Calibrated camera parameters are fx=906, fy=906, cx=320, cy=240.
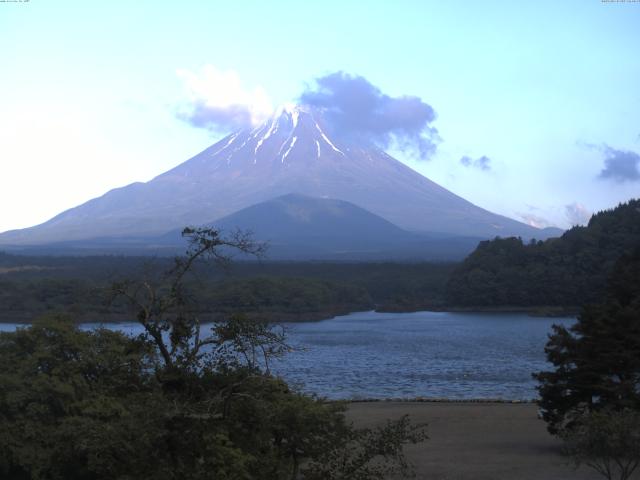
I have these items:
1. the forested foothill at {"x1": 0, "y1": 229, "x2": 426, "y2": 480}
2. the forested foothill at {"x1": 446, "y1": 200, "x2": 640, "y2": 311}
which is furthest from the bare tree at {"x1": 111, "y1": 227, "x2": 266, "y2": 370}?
the forested foothill at {"x1": 446, "y1": 200, "x2": 640, "y2": 311}

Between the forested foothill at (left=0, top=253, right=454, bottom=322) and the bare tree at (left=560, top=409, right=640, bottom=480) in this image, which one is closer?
the bare tree at (left=560, top=409, right=640, bottom=480)

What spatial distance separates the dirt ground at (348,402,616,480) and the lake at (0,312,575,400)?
2.14m

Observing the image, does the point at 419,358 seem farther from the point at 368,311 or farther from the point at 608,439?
the point at 368,311

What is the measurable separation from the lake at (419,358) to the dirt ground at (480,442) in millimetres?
2136

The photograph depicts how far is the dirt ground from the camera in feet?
40.0

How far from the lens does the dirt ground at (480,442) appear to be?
12.2m

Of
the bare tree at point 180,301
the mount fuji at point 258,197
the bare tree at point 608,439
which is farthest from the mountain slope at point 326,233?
the bare tree at point 180,301

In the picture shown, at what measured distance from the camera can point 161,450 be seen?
6.14 m

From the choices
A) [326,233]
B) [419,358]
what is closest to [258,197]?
[326,233]

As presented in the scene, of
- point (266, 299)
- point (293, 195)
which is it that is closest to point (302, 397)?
point (266, 299)

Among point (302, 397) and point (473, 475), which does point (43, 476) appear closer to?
point (302, 397)

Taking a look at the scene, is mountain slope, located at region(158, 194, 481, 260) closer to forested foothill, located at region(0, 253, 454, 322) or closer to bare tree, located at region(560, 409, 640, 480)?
forested foothill, located at region(0, 253, 454, 322)

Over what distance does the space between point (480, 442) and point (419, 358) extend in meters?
15.8

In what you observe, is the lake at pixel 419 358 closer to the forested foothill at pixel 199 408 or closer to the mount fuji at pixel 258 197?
the forested foothill at pixel 199 408
